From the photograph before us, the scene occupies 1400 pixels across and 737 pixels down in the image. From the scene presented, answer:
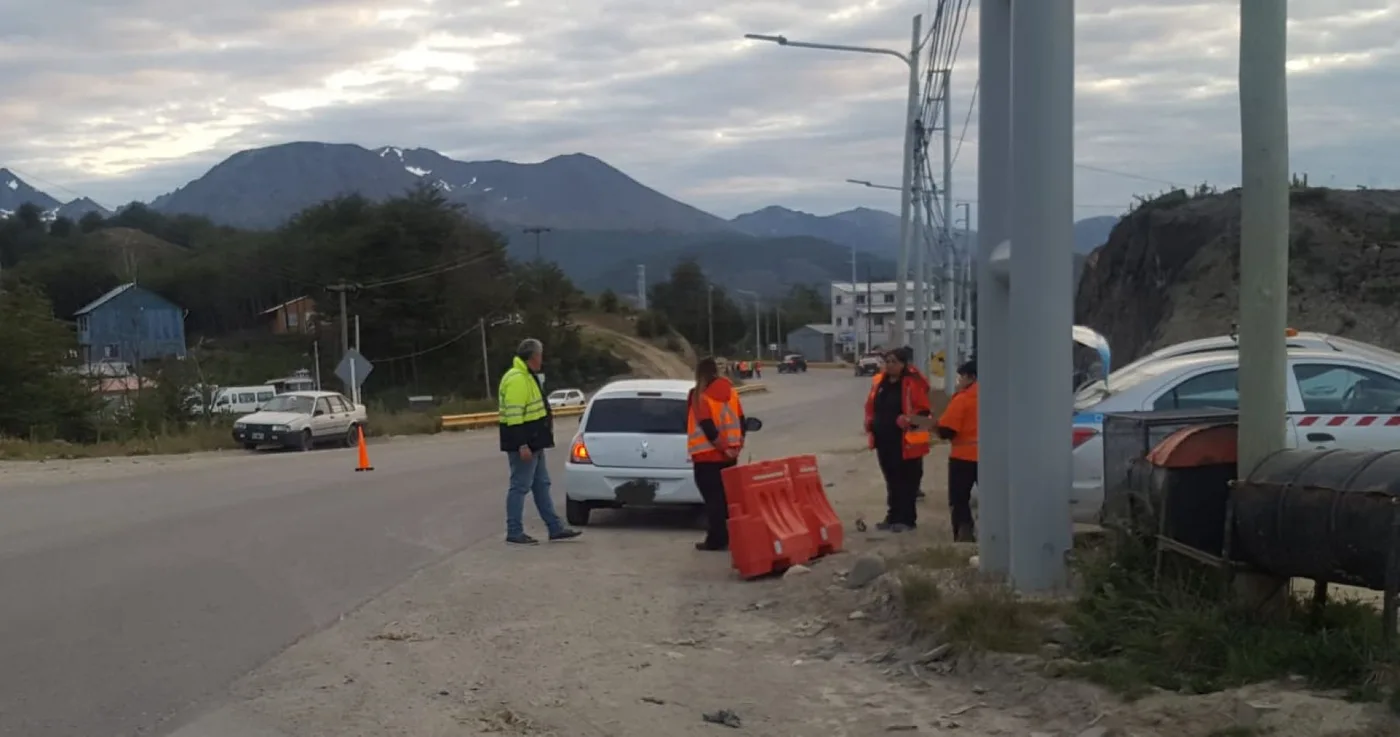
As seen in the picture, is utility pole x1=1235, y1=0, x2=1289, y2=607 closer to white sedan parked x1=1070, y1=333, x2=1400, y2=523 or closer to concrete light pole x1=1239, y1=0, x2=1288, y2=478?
concrete light pole x1=1239, y1=0, x2=1288, y2=478

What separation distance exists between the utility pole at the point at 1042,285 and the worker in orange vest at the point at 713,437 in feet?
13.1

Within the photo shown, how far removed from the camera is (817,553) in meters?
11.4

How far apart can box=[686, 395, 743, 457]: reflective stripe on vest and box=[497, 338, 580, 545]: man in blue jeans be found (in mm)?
1361

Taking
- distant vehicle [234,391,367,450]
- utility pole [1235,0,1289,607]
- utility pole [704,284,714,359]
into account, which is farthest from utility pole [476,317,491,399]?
utility pole [1235,0,1289,607]

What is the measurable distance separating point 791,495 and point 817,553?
51cm

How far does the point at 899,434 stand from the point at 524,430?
135 inches

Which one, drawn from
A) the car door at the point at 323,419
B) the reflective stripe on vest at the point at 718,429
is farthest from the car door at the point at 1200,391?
the car door at the point at 323,419

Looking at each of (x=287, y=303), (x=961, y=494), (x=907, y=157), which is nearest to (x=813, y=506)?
(x=961, y=494)

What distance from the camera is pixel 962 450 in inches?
466

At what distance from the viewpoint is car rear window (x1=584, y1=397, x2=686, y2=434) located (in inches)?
582

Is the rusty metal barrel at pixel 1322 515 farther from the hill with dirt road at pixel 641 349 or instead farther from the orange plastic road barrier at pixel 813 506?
the hill with dirt road at pixel 641 349

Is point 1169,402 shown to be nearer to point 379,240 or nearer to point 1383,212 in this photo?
point 1383,212

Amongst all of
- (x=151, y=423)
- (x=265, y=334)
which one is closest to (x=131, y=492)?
(x=151, y=423)

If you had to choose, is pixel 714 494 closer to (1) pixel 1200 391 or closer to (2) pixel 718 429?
(2) pixel 718 429
